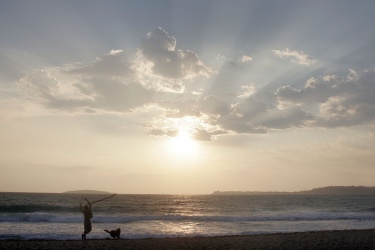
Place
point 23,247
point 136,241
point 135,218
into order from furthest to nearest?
1. point 135,218
2. point 136,241
3. point 23,247

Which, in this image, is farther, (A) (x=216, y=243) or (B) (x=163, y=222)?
(B) (x=163, y=222)

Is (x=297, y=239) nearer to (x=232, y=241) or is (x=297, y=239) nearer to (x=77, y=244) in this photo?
(x=232, y=241)

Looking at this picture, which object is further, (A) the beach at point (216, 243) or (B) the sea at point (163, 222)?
(B) the sea at point (163, 222)

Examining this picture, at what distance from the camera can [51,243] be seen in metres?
18.1

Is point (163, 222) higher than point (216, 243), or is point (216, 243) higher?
point (163, 222)

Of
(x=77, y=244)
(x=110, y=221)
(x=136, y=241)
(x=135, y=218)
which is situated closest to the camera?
(x=77, y=244)

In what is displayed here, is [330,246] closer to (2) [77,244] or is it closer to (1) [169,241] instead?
(1) [169,241]

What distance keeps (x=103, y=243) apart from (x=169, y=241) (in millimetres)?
3520

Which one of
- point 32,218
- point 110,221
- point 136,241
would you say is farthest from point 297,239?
point 32,218

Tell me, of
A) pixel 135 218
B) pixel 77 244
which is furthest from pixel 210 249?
pixel 135 218

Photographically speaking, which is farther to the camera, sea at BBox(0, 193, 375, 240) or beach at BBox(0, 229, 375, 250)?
sea at BBox(0, 193, 375, 240)

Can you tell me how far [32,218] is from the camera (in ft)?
133

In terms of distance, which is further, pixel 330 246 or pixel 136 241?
pixel 136 241

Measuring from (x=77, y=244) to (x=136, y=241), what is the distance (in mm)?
3103
